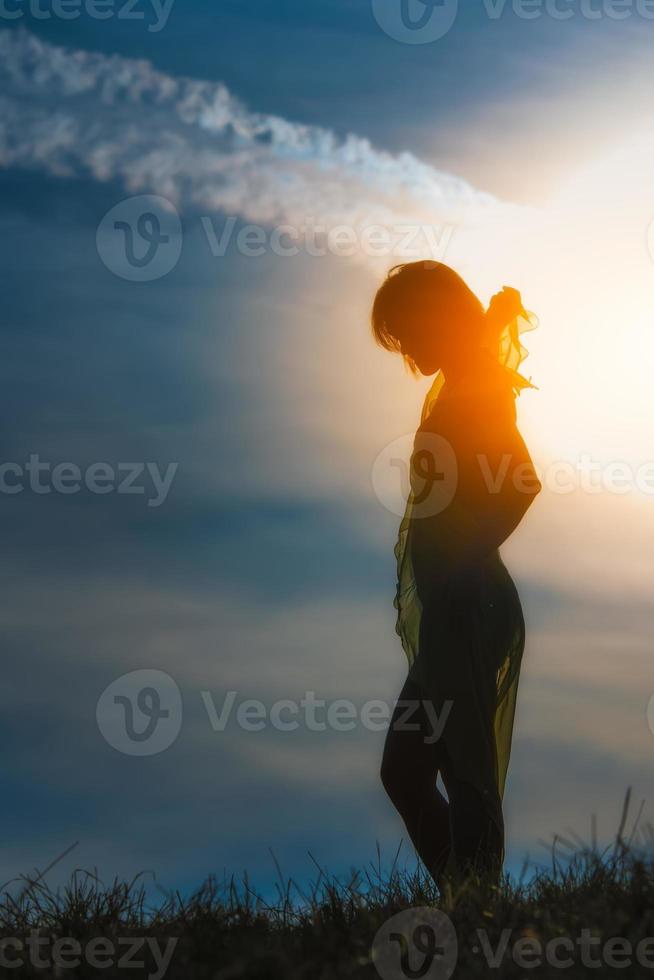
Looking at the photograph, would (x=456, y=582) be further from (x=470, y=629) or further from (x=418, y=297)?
(x=418, y=297)

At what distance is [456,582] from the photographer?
13.5 feet

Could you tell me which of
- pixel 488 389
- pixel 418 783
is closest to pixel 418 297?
pixel 488 389

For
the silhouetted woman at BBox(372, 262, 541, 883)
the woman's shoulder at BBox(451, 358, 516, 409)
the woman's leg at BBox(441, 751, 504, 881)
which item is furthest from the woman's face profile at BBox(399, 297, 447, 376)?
the woman's leg at BBox(441, 751, 504, 881)

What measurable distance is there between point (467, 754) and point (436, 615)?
0.52 m

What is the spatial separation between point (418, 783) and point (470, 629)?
649 mm

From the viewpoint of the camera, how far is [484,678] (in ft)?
13.8

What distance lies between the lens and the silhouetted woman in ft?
13.4

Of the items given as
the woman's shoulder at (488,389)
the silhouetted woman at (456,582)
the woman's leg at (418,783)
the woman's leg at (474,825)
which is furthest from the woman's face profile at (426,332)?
the woman's leg at (474,825)

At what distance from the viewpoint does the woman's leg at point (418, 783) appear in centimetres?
426

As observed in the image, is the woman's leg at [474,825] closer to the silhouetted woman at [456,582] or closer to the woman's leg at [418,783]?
the silhouetted woman at [456,582]

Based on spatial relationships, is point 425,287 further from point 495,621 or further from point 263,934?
point 263,934

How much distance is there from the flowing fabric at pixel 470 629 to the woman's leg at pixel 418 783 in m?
0.14

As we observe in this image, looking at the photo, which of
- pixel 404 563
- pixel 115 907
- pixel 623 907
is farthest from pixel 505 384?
pixel 115 907

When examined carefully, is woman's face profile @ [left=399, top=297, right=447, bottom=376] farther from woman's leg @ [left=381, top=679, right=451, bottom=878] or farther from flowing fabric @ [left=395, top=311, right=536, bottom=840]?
woman's leg @ [left=381, top=679, right=451, bottom=878]
